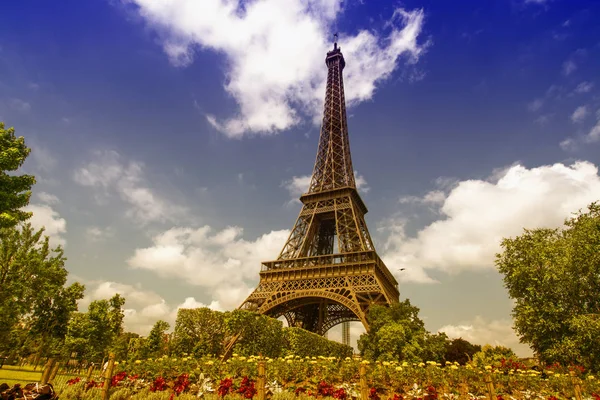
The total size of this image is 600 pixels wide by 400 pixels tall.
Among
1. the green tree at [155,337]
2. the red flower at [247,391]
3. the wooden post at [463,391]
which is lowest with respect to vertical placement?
the red flower at [247,391]

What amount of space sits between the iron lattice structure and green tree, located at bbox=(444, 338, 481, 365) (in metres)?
8.06

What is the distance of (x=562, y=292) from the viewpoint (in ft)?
69.6

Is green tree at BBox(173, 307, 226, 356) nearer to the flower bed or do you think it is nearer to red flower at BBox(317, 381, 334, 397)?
the flower bed

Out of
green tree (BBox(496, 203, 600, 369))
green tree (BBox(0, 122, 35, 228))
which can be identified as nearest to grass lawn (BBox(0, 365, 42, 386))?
green tree (BBox(0, 122, 35, 228))

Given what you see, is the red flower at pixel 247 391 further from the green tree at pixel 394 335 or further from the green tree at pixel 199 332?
the green tree at pixel 394 335

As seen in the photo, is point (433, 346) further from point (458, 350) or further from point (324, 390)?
point (324, 390)

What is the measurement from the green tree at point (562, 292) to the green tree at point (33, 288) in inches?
1241

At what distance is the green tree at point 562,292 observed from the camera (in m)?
19.0

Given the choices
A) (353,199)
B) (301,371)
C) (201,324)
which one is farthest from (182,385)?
(353,199)

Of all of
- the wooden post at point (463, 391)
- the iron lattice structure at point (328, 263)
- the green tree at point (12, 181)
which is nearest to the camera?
the wooden post at point (463, 391)

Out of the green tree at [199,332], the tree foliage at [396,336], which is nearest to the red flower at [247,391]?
the green tree at [199,332]

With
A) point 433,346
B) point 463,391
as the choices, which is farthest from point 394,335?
point 463,391

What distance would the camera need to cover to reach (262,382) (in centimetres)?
907

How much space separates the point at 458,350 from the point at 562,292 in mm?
20891
